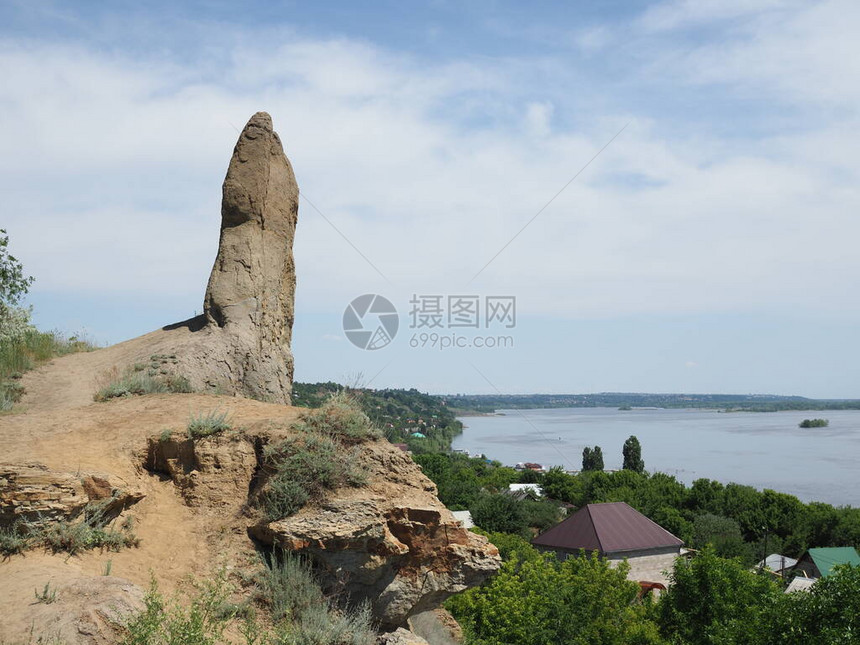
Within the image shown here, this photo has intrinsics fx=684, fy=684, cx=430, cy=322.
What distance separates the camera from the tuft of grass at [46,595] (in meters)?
6.20

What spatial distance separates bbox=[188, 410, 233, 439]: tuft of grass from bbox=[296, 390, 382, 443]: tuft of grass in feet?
3.46

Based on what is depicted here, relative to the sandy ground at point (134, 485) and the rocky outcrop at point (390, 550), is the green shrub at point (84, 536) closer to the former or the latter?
the sandy ground at point (134, 485)

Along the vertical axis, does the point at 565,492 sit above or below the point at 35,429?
below

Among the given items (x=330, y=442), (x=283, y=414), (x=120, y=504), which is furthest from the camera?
(x=283, y=414)

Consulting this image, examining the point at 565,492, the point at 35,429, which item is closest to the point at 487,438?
the point at 565,492

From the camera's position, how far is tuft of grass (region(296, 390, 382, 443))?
9.33m

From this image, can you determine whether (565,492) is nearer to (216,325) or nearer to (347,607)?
(216,325)

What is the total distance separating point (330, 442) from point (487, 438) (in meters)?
158

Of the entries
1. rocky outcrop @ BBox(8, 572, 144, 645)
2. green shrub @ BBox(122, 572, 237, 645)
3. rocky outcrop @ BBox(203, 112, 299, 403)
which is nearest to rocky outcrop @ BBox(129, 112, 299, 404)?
rocky outcrop @ BBox(203, 112, 299, 403)

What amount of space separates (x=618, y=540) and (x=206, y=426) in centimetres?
3638

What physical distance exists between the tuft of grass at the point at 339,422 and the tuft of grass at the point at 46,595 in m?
3.59

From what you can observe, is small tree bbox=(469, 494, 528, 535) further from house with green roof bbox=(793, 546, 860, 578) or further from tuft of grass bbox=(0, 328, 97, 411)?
tuft of grass bbox=(0, 328, 97, 411)

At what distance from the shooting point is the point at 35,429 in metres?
9.48

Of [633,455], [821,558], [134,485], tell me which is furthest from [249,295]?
[633,455]
